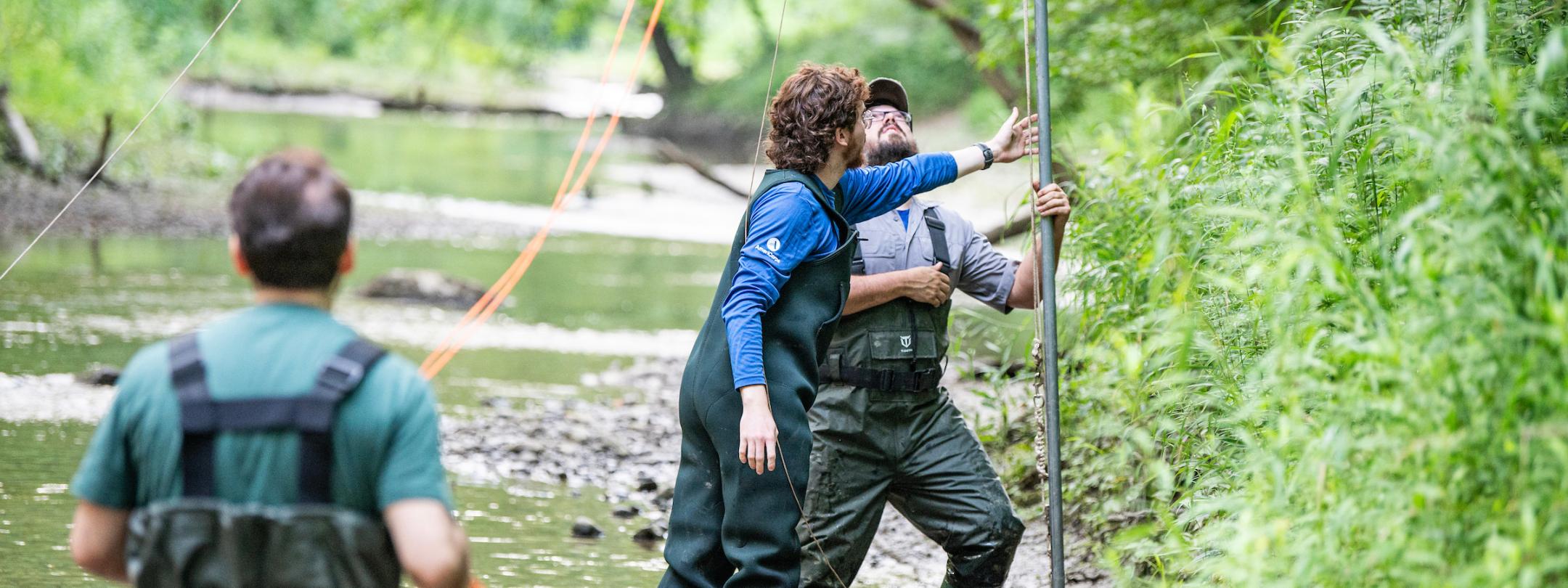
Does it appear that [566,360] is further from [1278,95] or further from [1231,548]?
[1231,548]

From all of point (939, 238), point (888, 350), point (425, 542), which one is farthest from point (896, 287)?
point (425, 542)

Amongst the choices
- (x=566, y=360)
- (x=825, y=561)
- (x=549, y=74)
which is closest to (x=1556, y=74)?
(x=825, y=561)

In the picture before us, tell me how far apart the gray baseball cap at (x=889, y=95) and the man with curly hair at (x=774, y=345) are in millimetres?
886

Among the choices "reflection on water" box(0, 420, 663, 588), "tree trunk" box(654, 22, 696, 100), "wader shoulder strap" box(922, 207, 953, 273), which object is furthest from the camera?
"tree trunk" box(654, 22, 696, 100)

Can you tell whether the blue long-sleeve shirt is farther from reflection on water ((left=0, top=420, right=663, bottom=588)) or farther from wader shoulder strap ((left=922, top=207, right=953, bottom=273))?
reflection on water ((left=0, top=420, right=663, bottom=588))

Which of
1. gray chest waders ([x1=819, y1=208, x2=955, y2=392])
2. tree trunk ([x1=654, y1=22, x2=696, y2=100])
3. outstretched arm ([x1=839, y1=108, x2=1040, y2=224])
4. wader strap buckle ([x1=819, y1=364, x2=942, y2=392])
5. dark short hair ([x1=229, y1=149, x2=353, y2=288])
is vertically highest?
tree trunk ([x1=654, y1=22, x2=696, y2=100])

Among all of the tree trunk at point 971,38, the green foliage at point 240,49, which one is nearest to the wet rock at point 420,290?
the green foliage at point 240,49

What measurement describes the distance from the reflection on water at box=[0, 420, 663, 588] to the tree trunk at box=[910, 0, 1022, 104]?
5080 mm

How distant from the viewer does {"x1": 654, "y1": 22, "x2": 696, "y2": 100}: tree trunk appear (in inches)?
1727

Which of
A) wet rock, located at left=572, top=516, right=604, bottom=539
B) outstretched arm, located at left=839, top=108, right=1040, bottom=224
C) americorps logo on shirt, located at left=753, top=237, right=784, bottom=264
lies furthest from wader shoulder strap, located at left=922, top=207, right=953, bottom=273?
wet rock, located at left=572, top=516, right=604, bottom=539

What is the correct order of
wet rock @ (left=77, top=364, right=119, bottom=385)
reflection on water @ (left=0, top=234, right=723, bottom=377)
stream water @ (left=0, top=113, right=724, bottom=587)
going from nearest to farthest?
stream water @ (left=0, top=113, right=724, bottom=587) → wet rock @ (left=77, top=364, right=119, bottom=385) → reflection on water @ (left=0, top=234, right=723, bottom=377)

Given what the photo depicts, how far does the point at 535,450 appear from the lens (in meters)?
7.93

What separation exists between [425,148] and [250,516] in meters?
31.6

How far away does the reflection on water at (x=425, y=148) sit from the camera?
25250mm
